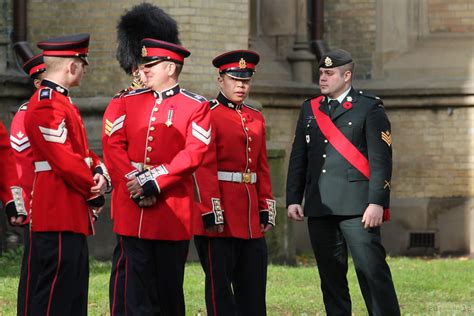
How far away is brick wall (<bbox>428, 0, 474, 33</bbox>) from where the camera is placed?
691 inches

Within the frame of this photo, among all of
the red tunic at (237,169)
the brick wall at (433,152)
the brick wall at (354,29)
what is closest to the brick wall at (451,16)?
the brick wall at (354,29)

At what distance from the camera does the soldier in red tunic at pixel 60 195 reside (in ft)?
24.3

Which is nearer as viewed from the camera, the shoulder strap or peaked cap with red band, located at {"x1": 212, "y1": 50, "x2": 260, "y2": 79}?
the shoulder strap

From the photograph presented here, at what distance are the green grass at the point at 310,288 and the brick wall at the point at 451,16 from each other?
3.91 m

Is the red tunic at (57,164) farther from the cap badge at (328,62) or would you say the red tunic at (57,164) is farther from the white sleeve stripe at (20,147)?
the cap badge at (328,62)

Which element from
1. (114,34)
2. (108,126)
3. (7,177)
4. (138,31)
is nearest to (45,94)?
(108,126)

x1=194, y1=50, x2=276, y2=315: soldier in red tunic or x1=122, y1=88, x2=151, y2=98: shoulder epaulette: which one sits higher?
x1=122, y1=88, x2=151, y2=98: shoulder epaulette

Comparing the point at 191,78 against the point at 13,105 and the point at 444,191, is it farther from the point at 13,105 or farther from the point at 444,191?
the point at 444,191

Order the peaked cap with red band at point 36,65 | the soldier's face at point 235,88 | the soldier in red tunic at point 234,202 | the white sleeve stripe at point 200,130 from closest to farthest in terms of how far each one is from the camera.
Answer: the white sleeve stripe at point 200,130
the soldier in red tunic at point 234,202
the soldier's face at point 235,88
the peaked cap with red band at point 36,65

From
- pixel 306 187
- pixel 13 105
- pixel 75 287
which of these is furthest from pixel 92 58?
pixel 75 287

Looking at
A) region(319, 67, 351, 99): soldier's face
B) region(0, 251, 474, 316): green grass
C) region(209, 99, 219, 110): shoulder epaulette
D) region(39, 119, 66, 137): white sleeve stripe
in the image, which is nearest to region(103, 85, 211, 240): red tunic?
region(39, 119, 66, 137): white sleeve stripe

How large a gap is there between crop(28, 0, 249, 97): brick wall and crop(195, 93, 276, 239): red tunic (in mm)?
5693

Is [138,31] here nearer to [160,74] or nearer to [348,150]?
[160,74]

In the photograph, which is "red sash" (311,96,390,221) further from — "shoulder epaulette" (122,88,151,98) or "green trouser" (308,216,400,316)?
"shoulder epaulette" (122,88,151,98)
